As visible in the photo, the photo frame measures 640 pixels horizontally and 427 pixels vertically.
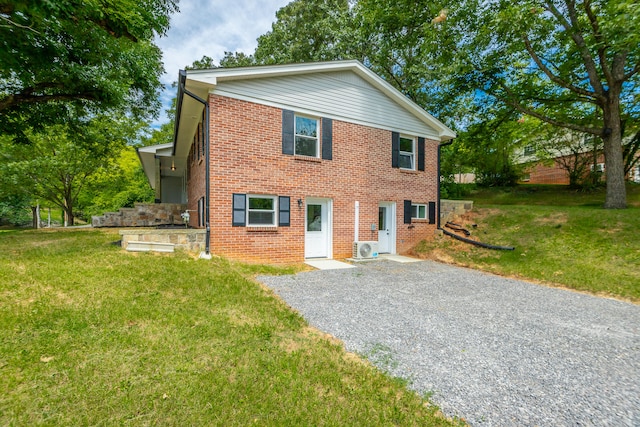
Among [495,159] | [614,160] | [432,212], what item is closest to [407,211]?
[432,212]

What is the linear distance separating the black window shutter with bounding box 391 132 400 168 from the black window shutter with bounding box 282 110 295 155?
3.97 meters

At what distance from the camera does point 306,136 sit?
8.88 meters

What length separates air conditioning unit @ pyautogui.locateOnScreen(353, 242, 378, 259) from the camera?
906 centimetres

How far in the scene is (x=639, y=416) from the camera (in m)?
2.27

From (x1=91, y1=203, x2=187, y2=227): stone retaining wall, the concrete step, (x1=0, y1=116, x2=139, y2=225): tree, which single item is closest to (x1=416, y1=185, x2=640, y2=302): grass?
the concrete step

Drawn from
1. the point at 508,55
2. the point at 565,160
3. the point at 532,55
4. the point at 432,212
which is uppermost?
the point at 508,55

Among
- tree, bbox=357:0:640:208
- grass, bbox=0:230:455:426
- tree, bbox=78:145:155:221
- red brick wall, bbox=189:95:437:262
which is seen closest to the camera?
grass, bbox=0:230:455:426

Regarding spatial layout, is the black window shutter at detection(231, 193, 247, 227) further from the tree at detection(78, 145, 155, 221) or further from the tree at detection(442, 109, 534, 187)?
the tree at detection(78, 145, 155, 221)

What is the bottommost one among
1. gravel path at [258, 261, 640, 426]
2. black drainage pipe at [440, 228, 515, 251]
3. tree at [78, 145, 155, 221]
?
gravel path at [258, 261, 640, 426]

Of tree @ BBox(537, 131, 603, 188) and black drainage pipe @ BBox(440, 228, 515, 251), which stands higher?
tree @ BBox(537, 131, 603, 188)

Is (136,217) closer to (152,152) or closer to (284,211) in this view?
(152,152)

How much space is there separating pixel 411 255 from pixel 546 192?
13.1 metres

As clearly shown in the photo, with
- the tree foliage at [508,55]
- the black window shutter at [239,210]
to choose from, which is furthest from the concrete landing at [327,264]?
the tree foliage at [508,55]

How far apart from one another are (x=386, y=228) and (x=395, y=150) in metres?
2.89
